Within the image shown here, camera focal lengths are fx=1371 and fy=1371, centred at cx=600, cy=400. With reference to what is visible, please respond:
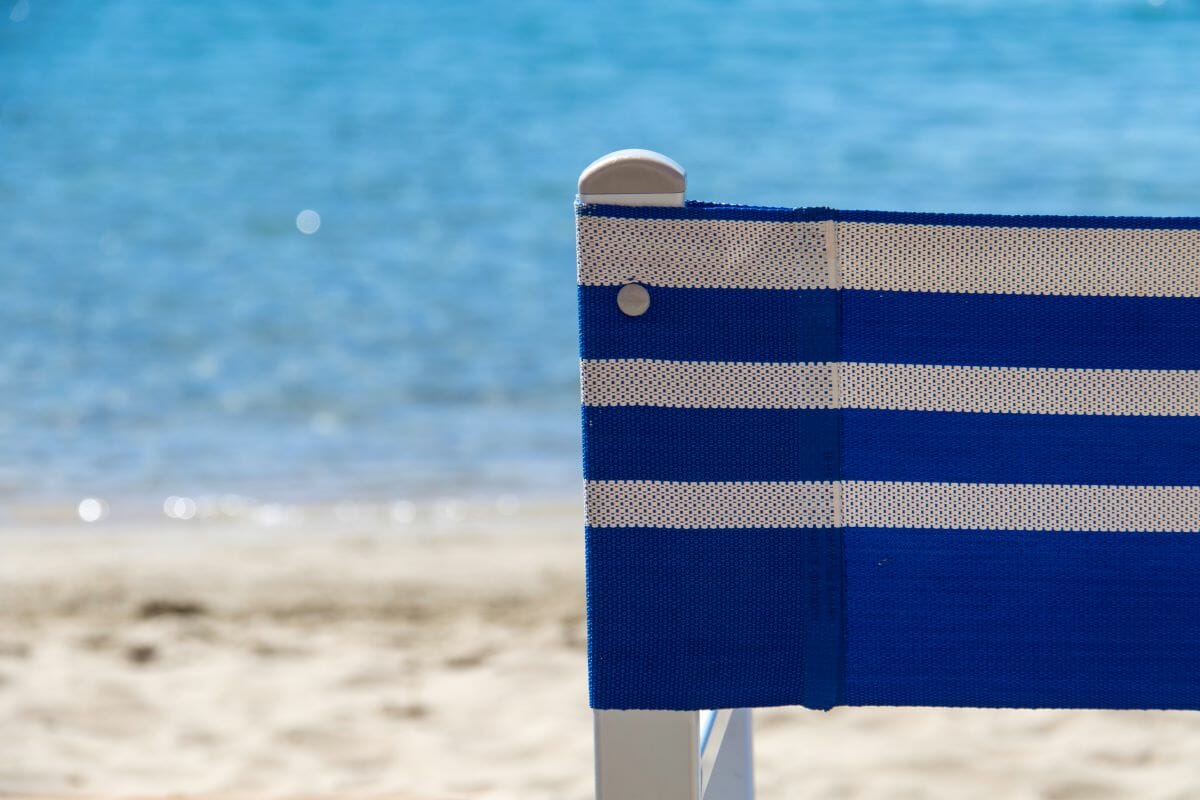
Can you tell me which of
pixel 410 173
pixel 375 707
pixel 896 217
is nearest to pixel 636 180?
pixel 896 217

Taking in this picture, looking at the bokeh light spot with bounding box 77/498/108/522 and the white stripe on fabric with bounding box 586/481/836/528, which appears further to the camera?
the bokeh light spot with bounding box 77/498/108/522

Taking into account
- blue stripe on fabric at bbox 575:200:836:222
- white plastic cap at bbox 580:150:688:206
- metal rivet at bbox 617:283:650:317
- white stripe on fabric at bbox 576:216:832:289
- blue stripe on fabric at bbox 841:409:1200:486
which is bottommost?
blue stripe on fabric at bbox 841:409:1200:486

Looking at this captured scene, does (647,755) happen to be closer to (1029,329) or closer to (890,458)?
(890,458)

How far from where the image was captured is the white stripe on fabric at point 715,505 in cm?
122

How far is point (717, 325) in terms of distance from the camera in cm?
120

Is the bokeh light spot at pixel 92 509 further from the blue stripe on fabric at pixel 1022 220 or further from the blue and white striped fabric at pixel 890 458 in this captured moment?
the blue stripe on fabric at pixel 1022 220

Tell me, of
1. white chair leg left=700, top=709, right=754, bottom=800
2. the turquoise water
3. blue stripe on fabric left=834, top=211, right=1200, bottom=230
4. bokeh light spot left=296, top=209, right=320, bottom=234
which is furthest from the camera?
bokeh light spot left=296, top=209, right=320, bottom=234

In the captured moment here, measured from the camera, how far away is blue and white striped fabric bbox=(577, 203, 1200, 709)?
46.9 inches

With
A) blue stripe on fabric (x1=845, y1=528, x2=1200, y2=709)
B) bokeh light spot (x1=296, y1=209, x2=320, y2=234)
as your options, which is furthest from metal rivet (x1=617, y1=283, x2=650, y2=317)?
bokeh light spot (x1=296, y1=209, x2=320, y2=234)

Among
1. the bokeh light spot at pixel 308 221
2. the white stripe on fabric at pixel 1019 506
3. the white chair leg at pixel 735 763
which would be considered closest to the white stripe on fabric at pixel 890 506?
the white stripe on fabric at pixel 1019 506

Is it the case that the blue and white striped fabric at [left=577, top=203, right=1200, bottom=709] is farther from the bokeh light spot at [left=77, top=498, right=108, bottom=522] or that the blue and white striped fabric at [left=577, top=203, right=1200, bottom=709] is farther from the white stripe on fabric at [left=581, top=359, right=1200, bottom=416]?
the bokeh light spot at [left=77, top=498, right=108, bottom=522]

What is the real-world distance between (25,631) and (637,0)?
1903 cm

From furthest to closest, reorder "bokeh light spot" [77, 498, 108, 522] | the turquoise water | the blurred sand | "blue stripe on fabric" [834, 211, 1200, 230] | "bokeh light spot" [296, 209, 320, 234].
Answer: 1. "bokeh light spot" [296, 209, 320, 234]
2. the turquoise water
3. "bokeh light spot" [77, 498, 108, 522]
4. the blurred sand
5. "blue stripe on fabric" [834, 211, 1200, 230]

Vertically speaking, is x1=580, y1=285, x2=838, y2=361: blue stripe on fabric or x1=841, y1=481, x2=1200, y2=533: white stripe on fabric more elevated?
x1=580, y1=285, x2=838, y2=361: blue stripe on fabric
